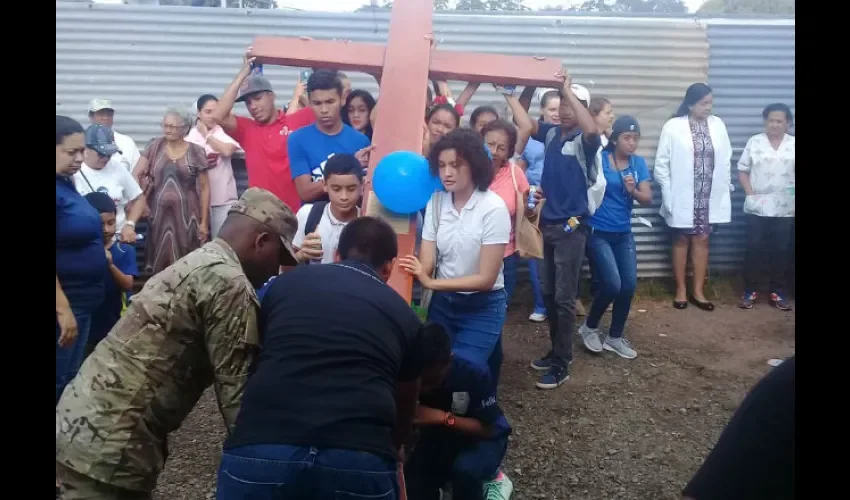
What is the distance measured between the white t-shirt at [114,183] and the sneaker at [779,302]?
18.9ft

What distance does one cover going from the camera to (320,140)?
156 inches

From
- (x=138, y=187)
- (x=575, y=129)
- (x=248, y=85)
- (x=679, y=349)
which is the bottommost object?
(x=679, y=349)

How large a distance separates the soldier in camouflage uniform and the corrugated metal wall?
4566 millimetres

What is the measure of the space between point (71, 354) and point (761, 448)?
3.07 meters

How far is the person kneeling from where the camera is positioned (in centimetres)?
256

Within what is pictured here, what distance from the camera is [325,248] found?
3.41 metres

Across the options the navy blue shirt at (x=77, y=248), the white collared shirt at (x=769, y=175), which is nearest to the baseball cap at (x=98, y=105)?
the navy blue shirt at (x=77, y=248)

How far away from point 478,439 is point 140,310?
4.55ft

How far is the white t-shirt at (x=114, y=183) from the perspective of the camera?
4801mm

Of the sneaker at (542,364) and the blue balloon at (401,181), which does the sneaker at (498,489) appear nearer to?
the blue balloon at (401,181)

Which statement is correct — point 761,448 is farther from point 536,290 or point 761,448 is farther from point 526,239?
point 536,290

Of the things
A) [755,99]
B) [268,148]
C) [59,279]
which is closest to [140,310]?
[59,279]

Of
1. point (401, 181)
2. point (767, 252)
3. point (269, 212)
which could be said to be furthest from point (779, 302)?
point (269, 212)

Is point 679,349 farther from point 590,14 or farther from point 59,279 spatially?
point 59,279
